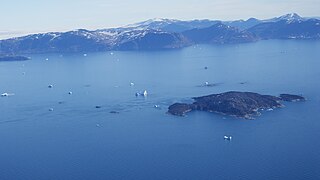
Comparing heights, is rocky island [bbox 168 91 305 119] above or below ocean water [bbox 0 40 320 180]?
above

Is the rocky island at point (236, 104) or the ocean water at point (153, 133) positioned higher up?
the rocky island at point (236, 104)

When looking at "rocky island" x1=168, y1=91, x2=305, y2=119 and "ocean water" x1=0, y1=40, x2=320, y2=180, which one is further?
"rocky island" x1=168, y1=91, x2=305, y2=119

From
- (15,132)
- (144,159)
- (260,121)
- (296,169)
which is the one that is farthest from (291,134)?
(15,132)

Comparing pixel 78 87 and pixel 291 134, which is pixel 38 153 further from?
pixel 78 87

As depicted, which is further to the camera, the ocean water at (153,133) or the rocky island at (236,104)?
the rocky island at (236,104)
